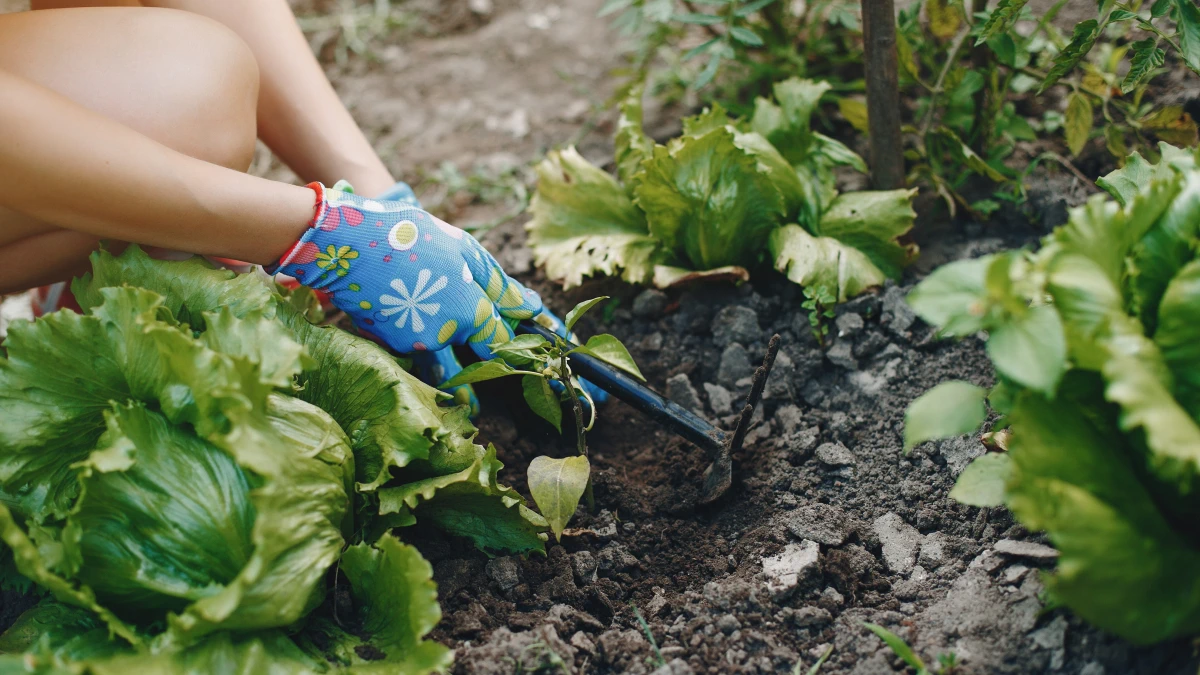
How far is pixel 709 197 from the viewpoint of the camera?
199 centimetres

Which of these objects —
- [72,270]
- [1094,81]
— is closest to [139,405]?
[72,270]

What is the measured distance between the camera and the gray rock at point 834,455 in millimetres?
1793

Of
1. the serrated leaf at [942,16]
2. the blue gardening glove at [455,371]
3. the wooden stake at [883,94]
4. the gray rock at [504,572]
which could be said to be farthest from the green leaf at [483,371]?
the serrated leaf at [942,16]

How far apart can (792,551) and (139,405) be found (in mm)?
1191

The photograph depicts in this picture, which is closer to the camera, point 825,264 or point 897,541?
point 897,541

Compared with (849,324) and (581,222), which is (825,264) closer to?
(849,324)

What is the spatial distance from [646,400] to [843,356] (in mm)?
495

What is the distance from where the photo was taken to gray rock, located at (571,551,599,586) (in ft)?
5.46

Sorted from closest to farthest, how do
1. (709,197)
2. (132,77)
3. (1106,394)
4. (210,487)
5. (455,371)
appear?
(1106,394)
(210,487)
(132,77)
(455,371)
(709,197)

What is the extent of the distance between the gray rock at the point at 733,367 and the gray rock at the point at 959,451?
0.47 metres

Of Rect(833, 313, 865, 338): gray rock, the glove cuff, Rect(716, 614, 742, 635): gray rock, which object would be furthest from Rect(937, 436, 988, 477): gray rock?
the glove cuff

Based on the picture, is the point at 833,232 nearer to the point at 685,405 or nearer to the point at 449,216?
the point at 685,405

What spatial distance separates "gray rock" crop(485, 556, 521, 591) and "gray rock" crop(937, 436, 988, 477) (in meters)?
0.89

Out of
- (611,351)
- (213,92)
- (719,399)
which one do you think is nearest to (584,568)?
(611,351)
